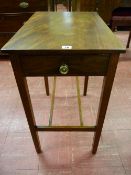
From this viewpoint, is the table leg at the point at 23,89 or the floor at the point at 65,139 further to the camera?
the floor at the point at 65,139

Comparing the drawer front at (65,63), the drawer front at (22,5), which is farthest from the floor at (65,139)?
the drawer front at (22,5)

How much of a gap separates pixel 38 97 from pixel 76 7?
1.60 m

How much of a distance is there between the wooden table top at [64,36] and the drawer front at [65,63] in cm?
4

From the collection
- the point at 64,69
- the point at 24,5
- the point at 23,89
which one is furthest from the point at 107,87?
the point at 24,5

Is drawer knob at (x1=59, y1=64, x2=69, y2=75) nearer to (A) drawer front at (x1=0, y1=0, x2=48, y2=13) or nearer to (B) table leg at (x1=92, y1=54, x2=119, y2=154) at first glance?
(B) table leg at (x1=92, y1=54, x2=119, y2=154)

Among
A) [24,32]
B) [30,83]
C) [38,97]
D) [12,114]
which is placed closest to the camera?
[24,32]

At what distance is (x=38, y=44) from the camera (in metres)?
0.82

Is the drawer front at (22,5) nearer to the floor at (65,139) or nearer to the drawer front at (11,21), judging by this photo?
the drawer front at (11,21)

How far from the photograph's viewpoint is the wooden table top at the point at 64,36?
782 millimetres

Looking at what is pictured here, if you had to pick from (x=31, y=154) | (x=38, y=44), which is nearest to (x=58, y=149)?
(x=31, y=154)

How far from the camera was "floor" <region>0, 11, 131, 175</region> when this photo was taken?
3.78ft

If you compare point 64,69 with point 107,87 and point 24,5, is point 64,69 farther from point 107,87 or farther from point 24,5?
point 24,5

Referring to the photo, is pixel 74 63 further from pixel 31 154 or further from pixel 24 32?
pixel 31 154

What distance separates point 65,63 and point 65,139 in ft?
2.25
